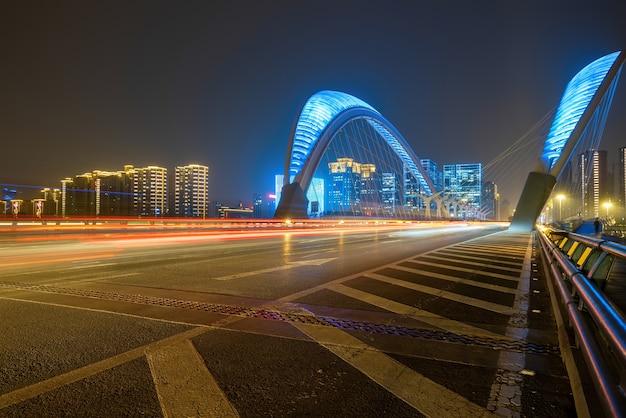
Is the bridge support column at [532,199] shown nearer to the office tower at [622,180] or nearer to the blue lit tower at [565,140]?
the blue lit tower at [565,140]

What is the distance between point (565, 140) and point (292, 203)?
3156 centimetres

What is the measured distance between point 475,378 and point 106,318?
421 cm

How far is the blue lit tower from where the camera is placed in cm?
3759

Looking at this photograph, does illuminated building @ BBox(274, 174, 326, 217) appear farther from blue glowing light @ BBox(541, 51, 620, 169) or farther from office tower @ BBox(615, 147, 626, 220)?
office tower @ BBox(615, 147, 626, 220)

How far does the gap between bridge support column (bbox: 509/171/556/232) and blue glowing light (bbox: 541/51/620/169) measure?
152 centimetres

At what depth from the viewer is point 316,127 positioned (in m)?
61.3

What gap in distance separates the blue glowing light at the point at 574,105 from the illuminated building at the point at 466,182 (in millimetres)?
79756

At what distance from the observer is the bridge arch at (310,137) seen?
176 ft

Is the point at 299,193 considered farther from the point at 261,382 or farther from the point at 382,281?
the point at 261,382

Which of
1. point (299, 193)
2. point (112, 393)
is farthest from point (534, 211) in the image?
point (112, 393)

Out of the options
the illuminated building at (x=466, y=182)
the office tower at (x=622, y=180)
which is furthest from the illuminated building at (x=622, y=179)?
the illuminated building at (x=466, y=182)

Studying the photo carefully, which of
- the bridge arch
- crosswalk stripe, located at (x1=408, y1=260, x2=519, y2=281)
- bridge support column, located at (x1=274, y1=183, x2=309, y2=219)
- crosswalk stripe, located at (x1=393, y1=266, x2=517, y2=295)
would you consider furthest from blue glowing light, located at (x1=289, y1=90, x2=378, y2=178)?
crosswalk stripe, located at (x1=393, y1=266, x2=517, y2=295)

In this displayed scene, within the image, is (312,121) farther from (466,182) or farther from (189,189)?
(466,182)

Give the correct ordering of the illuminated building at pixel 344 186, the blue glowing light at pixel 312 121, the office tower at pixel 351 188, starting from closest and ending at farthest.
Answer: the blue glowing light at pixel 312 121, the illuminated building at pixel 344 186, the office tower at pixel 351 188
